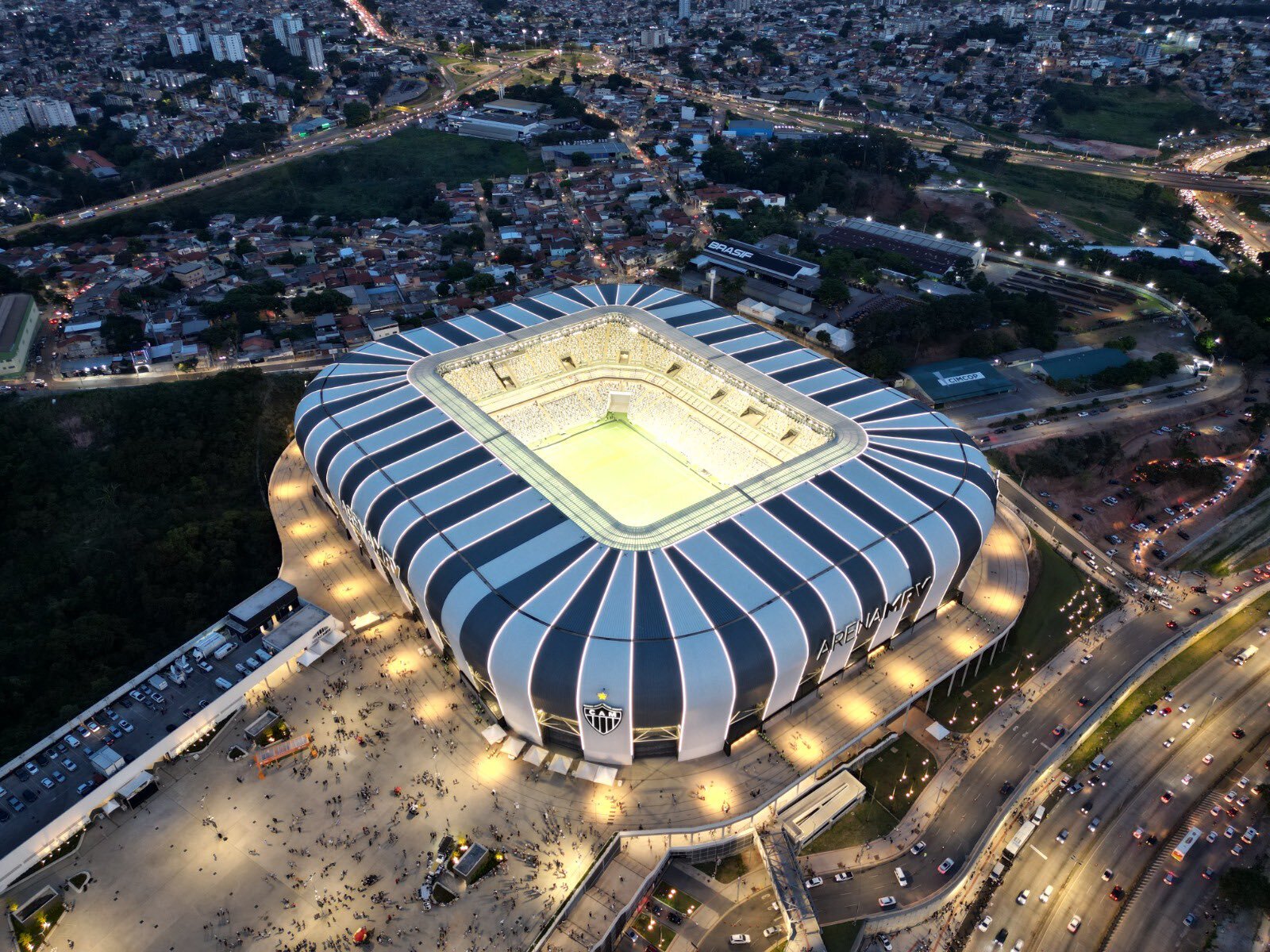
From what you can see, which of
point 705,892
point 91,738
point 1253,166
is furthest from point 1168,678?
point 1253,166

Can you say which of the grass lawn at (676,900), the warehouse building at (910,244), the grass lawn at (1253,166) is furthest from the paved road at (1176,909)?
the grass lawn at (1253,166)


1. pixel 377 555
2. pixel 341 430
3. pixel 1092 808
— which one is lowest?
pixel 1092 808

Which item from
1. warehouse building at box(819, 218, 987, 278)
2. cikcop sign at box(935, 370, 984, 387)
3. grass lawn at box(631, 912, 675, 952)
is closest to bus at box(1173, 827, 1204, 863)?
grass lawn at box(631, 912, 675, 952)

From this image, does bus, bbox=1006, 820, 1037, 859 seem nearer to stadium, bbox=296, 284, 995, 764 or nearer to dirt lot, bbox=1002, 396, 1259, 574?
stadium, bbox=296, 284, 995, 764

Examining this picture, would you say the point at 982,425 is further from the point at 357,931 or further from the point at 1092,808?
the point at 357,931

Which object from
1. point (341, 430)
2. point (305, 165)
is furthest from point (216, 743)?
point (305, 165)

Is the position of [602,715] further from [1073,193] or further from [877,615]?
[1073,193]
